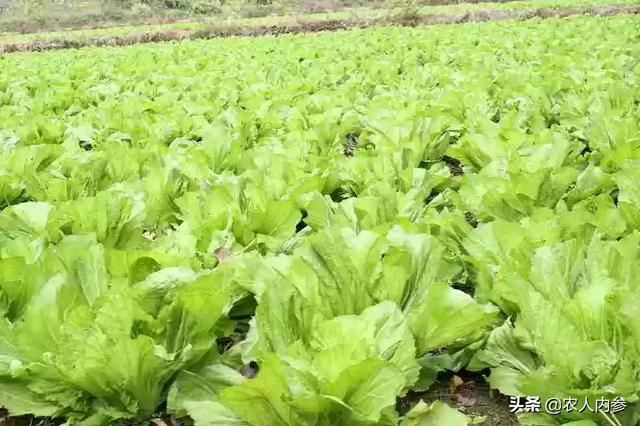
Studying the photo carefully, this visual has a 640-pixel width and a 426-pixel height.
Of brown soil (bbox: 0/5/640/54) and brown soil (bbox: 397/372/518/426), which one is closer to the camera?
brown soil (bbox: 397/372/518/426)

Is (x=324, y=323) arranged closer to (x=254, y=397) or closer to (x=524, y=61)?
(x=254, y=397)

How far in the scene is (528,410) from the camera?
63.1 inches

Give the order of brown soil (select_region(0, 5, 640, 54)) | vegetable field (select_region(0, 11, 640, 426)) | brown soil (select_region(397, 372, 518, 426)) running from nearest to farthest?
vegetable field (select_region(0, 11, 640, 426)), brown soil (select_region(397, 372, 518, 426)), brown soil (select_region(0, 5, 640, 54))

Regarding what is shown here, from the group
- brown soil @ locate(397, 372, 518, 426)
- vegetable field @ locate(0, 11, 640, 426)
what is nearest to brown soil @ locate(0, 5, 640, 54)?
vegetable field @ locate(0, 11, 640, 426)

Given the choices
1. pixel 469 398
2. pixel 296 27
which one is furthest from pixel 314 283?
pixel 296 27

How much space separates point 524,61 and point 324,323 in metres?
8.25

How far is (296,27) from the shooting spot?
28297 millimetres

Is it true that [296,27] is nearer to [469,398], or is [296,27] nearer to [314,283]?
[314,283]

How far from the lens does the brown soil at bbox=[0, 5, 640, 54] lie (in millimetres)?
25484

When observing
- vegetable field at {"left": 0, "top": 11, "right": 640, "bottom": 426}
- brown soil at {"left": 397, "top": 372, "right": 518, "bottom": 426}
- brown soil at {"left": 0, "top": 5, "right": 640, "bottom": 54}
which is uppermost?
vegetable field at {"left": 0, "top": 11, "right": 640, "bottom": 426}

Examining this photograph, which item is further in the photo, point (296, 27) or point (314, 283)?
point (296, 27)

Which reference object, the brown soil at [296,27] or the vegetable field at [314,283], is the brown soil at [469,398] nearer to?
the vegetable field at [314,283]

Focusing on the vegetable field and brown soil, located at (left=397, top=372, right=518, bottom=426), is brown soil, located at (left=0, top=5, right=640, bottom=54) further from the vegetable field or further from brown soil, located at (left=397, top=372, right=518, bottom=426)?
brown soil, located at (left=397, top=372, right=518, bottom=426)

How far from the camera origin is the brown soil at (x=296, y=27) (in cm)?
2548
